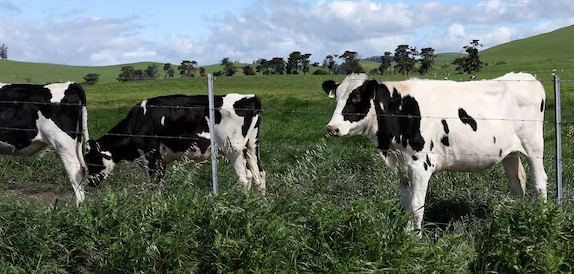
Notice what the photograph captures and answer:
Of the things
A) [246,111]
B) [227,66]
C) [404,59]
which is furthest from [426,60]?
[246,111]

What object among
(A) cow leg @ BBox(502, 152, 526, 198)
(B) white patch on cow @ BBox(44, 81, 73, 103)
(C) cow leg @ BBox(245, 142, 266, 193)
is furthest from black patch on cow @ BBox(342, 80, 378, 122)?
(B) white patch on cow @ BBox(44, 81, 73, 103)

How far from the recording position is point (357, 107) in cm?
677

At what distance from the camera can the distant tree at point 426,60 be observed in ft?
338

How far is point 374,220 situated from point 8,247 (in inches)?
122

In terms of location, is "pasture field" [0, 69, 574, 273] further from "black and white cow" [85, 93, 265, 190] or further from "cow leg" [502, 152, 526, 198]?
"black and white cow" [85, 93, 265, 190]

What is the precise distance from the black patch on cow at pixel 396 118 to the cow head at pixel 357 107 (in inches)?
2.4

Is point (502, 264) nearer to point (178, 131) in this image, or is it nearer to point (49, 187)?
point (178, 131)

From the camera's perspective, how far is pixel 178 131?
361 inches

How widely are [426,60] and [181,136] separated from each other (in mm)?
100005

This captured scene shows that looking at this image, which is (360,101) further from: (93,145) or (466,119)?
(93,145)

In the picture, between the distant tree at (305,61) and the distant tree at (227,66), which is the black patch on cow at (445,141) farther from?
the distant tree at (305,61)

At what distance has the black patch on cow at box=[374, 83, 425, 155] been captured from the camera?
6.61m

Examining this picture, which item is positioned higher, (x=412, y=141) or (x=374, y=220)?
Answer: (x=412, y=141)

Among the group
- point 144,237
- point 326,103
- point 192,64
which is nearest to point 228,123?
point 144,237
